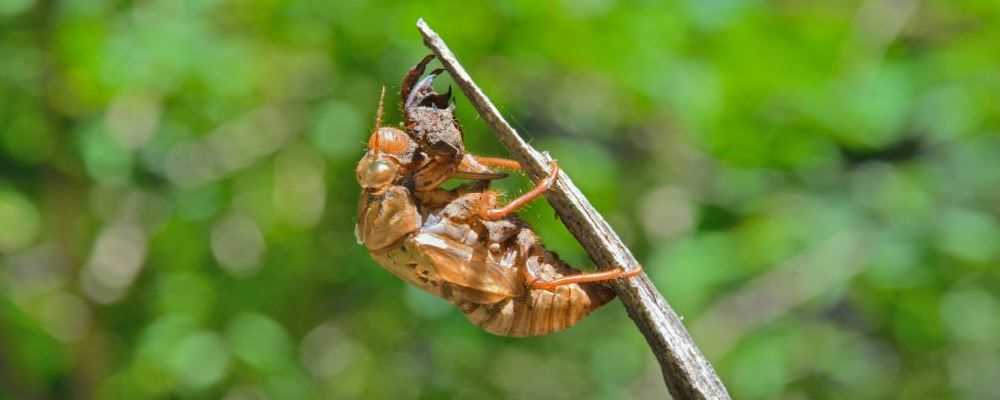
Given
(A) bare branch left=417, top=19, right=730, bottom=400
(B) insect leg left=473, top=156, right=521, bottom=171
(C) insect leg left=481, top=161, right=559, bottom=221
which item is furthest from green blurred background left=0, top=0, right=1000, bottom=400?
(A) bare branch left=417, top=19, right=730, bottom=400

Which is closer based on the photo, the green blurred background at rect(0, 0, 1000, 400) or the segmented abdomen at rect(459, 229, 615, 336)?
the segmented abdomen at rect(459, 229, 615, 336)

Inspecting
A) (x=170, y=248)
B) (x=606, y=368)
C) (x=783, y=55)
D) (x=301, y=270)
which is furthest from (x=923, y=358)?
(x=170, y=248)

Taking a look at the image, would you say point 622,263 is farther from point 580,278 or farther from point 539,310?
point 539,310

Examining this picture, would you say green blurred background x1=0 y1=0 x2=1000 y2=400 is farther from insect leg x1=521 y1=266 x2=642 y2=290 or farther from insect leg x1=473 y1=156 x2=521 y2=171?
insect leg x1=521 y1=266 x2=642 y2=290

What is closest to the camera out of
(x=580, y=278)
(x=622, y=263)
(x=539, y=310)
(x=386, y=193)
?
(x=622, y=263)

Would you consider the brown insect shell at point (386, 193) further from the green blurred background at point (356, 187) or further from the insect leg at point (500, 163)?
the green blurred background at point (356, 187)

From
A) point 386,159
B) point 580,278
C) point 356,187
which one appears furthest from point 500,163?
point 356,187
